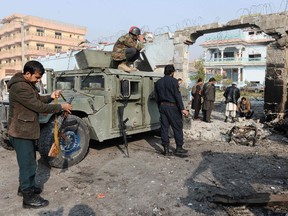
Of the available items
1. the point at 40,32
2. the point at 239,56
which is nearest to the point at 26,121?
the point at 239,56

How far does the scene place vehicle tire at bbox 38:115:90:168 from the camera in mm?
4266

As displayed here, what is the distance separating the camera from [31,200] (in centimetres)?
310

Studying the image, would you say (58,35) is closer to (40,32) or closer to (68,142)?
(40,32)

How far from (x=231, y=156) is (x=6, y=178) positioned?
3.80m

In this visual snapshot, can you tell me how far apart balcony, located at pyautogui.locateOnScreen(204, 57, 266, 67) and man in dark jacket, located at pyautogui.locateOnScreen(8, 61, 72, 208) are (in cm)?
3455

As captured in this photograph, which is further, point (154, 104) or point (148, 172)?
point (154, 104)

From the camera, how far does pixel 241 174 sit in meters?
4.12

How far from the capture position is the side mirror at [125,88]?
5008 millimetres

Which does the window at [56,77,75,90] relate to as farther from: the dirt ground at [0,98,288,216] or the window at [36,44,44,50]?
the window at [36,44,44,50]

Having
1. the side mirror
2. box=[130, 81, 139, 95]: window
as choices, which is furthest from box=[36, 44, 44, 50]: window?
the side mirror

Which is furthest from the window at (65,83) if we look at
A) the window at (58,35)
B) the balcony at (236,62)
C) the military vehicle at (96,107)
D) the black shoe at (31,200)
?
the window at (58,35)

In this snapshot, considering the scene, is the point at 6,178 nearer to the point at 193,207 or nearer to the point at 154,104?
the point at 193,207

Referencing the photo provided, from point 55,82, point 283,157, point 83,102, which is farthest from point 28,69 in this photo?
point 283,157

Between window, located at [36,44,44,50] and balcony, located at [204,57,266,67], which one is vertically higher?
window, located at [36,44,44,50]
